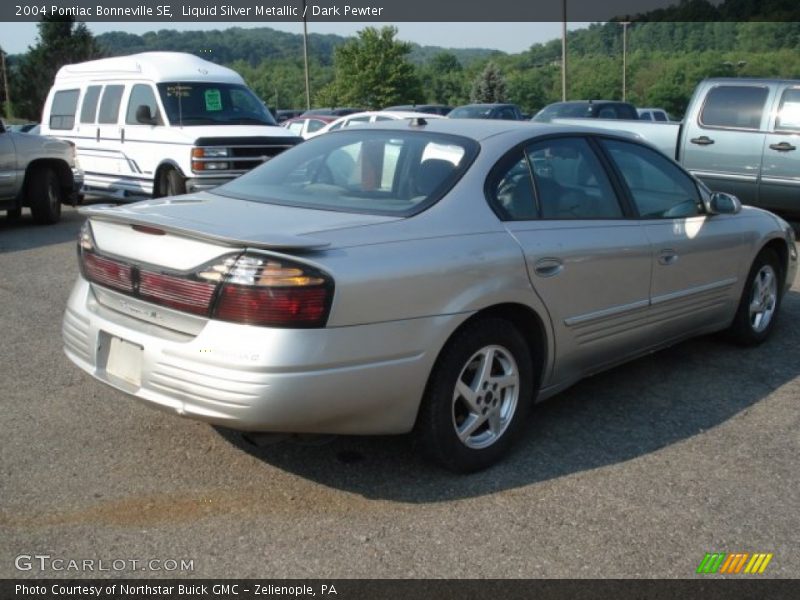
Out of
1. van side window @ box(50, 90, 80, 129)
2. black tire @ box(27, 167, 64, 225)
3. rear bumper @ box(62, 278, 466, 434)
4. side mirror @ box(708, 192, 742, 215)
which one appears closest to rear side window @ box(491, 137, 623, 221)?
rear bumper @ box(62, 278, 466, 434)

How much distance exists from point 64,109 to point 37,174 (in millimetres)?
2699

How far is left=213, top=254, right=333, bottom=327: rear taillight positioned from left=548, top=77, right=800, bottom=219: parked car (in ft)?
25.6

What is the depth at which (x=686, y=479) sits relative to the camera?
3.78 meters

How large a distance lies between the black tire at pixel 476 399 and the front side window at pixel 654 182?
130cm

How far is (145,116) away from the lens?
11.7m

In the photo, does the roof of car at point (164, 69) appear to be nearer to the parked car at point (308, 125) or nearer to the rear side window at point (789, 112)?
the rear side window at point (789, 112)

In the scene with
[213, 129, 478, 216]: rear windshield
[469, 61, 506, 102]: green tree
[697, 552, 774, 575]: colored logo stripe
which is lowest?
[697, 552, 774, 575]: colored logo stripe

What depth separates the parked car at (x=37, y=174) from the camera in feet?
36.2

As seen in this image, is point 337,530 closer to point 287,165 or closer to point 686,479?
point 686,479

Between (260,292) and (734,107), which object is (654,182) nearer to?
(260,292)

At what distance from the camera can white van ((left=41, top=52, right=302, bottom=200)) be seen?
1102 cm

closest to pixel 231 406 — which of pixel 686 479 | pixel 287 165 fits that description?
pixel 287 165

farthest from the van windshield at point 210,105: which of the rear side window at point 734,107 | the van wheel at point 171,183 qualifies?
the rear side window at point 734,107
